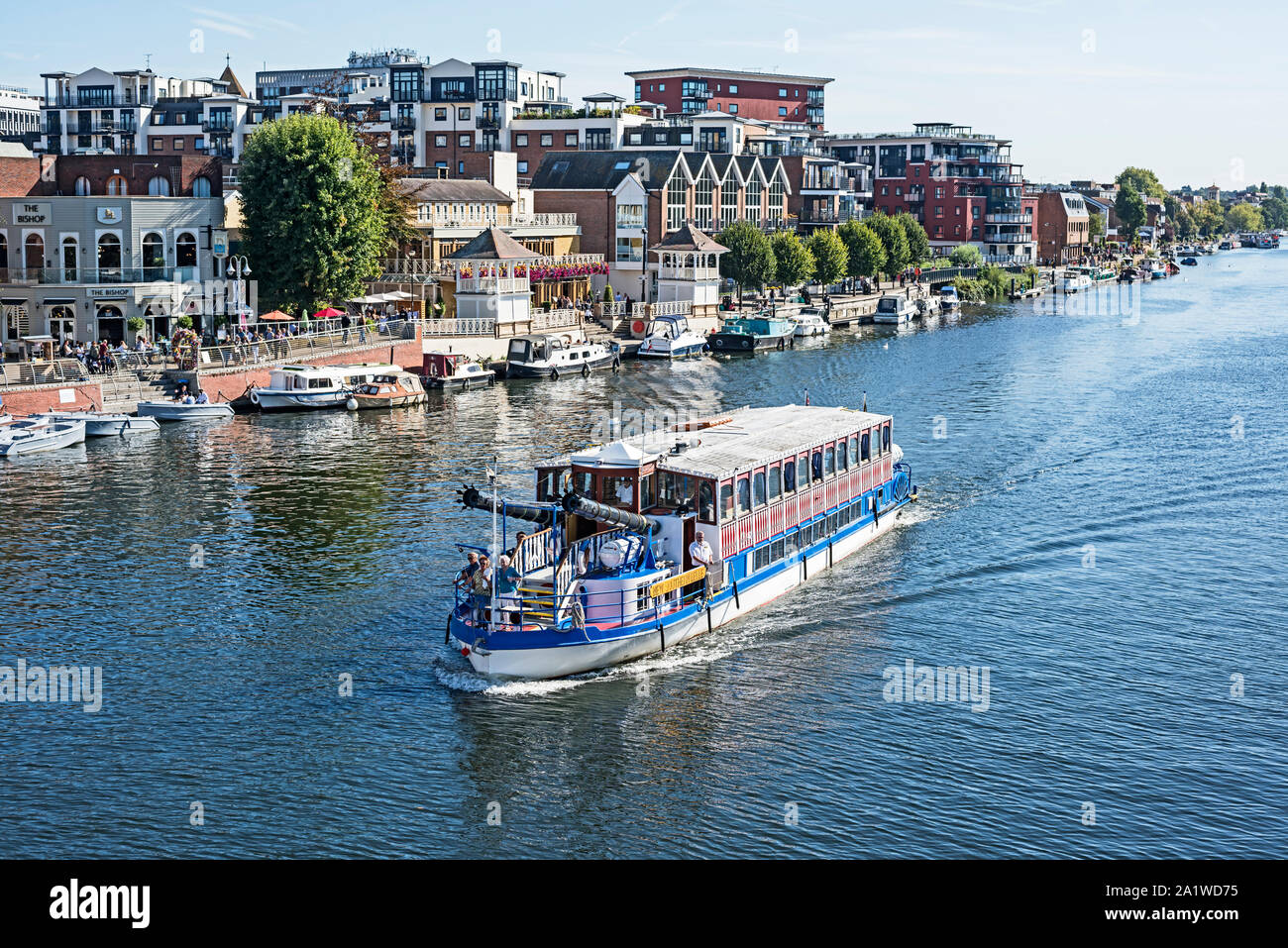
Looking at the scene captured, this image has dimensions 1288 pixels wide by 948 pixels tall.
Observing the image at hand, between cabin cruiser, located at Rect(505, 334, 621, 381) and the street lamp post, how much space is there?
1584 centimetres

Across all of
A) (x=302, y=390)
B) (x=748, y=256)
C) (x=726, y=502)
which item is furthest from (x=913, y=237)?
(x=726, y=502)

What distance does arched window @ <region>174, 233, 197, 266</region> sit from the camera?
84.3m

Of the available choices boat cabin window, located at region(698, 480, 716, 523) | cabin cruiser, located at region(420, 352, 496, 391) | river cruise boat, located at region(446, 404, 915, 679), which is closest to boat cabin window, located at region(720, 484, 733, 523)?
river cruise boat, located at region(446, 404, 915, 679)

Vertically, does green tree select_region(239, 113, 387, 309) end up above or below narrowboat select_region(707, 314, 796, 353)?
above

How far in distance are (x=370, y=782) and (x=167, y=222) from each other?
62654 mm

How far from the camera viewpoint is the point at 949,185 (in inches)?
7402

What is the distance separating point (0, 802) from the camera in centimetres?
2750

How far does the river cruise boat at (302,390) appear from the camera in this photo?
7231 cm

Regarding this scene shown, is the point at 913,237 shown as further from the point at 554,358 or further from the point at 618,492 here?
the point at 618,492

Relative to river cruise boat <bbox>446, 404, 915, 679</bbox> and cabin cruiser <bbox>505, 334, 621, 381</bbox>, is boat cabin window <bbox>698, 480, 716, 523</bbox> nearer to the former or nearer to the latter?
river cruise boat <bbox>446, 404, 915, 679</bbox>

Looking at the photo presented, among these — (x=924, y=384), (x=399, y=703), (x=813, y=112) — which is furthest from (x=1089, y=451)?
(x=813, y=112)
